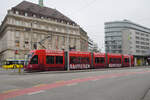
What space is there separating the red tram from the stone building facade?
18.5 metres

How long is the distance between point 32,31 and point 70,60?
111ft

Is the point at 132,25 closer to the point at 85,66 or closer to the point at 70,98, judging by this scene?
the point at 85,66

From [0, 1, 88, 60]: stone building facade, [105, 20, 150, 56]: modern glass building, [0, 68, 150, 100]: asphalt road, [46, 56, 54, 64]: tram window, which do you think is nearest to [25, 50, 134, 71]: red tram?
[46, 56, 54, 64]: tram window

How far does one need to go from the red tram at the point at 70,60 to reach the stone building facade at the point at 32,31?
60.8 feet

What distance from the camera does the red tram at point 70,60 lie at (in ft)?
69.3

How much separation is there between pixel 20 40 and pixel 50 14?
16.9 meters

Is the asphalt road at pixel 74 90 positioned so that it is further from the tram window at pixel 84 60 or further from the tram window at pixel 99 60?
the tram window at pixel 99 60

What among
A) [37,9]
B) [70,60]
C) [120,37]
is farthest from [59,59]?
[120,37]

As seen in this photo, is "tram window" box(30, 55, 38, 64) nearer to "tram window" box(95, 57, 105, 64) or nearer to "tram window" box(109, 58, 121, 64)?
"tram window" box(95, 57, 105, 64)

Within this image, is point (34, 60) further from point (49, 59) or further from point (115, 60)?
point (115, 60)

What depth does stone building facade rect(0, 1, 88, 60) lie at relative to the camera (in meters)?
51.3

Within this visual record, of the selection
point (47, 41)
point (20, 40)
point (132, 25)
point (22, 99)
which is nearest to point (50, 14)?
point (47, 41)

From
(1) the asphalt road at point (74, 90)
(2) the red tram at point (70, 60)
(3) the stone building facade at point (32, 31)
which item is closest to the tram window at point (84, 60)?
(2) the red tram at point (70, 60)

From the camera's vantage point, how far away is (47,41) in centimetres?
5859
